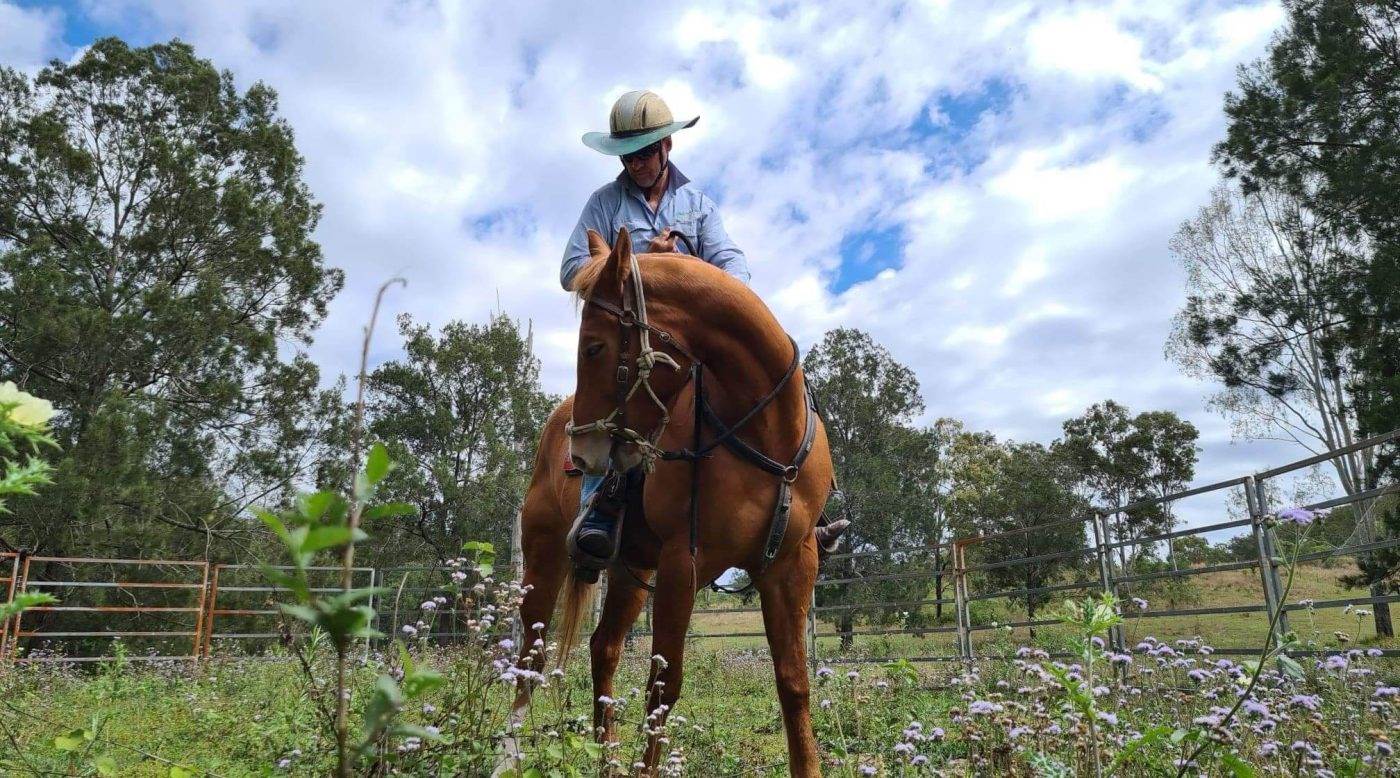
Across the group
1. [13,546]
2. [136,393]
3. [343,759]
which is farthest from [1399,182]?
[13,546]

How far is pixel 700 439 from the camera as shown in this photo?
3486mm

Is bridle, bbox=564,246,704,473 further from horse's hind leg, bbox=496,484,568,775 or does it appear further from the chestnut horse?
horse's hind leg, bbox=496,484,568,775

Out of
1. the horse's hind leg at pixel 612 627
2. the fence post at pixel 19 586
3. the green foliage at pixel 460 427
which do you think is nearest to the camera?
the horse's hind leg at pixel 612 627

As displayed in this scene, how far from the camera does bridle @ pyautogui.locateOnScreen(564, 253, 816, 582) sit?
3135 millimetres

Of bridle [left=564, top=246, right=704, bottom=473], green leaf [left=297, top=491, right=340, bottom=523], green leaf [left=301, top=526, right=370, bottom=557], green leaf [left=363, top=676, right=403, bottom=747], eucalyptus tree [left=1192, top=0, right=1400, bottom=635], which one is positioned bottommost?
green leaf [left=363, top=676, right=403, bottom=747]

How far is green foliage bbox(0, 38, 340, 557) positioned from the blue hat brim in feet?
50.9

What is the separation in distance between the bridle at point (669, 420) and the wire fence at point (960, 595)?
900mm

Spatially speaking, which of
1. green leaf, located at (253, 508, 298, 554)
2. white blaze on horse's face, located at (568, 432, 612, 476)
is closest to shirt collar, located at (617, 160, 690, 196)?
white blaze on horse's face, located at (568, 432, 612, 476)

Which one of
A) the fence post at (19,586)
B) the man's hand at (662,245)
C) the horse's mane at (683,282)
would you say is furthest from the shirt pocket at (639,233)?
the fence post at (19,586)

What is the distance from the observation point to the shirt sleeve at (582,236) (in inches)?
164

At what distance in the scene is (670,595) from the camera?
3.22 metres

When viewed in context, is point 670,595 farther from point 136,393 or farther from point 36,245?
point 36,245

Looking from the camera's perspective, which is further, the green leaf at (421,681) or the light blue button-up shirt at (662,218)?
the light blue button-up shirt at (662,218)

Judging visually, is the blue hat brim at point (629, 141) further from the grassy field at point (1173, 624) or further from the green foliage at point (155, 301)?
the green foliage at point (155, 301)
